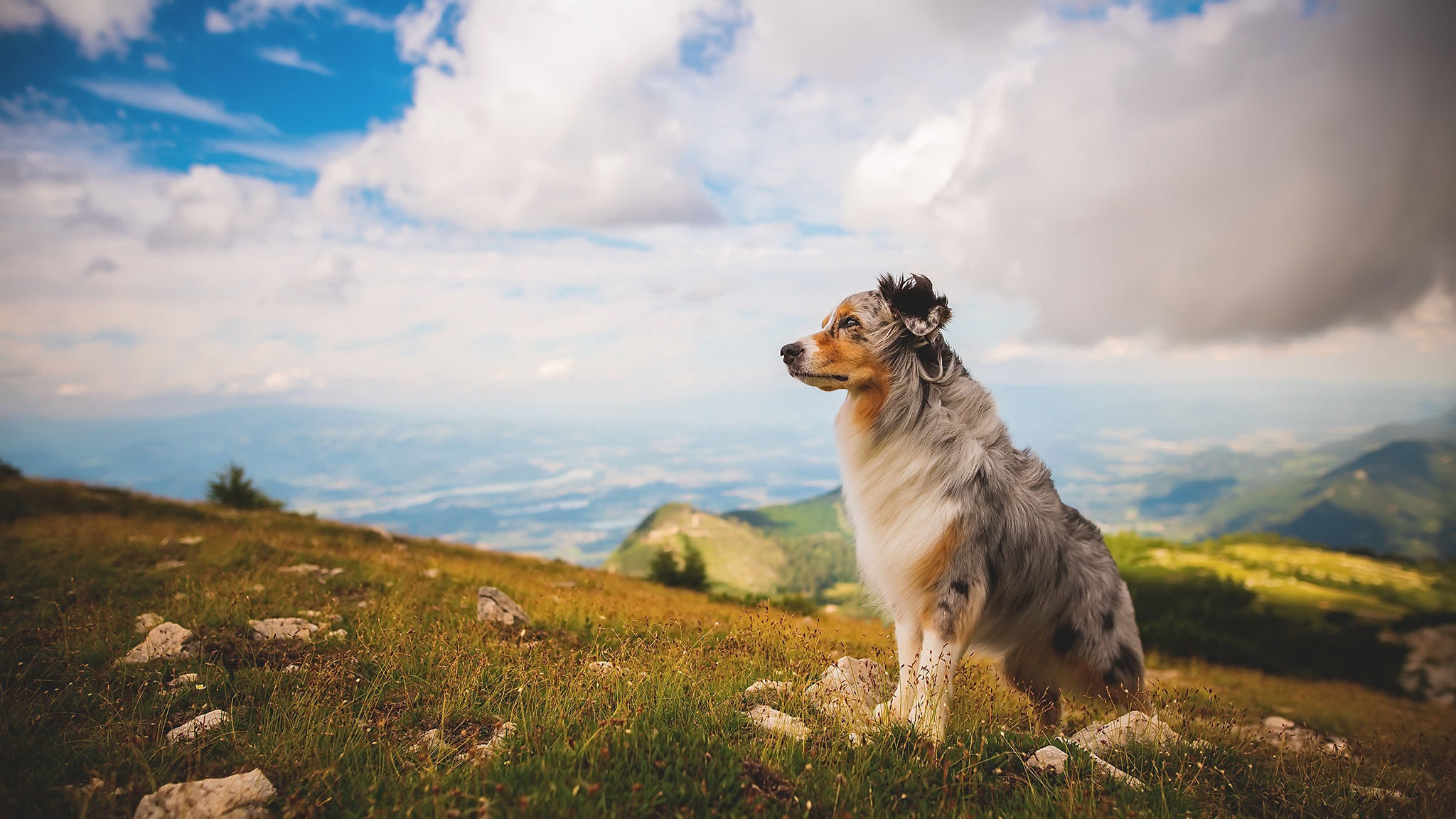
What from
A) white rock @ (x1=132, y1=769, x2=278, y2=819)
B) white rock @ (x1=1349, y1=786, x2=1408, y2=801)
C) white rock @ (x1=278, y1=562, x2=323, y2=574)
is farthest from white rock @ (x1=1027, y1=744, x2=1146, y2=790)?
white rock @ (x1=278, y1=562, x2=323, y2=574)

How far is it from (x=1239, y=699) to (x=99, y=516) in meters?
26.6

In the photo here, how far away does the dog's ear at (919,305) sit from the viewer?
17.2 ft

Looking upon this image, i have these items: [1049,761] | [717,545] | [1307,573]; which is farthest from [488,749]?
[717,545]

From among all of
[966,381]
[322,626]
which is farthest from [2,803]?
[966,381]

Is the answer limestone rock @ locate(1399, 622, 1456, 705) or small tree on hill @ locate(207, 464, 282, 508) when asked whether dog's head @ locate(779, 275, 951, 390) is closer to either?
limestone rock @ locate(1399, 622, 1456, 705)

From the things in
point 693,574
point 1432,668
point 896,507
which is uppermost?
point 896,507

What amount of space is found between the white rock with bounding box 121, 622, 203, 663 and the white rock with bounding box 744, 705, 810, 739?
5.14 meters

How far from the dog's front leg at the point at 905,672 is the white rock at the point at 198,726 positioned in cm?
449

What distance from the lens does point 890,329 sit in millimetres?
5363

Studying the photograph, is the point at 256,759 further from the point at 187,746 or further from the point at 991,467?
the point at 991,467

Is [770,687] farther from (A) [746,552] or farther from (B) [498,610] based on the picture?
(A) [746,552]

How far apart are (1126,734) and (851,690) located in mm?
2051

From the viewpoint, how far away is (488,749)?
4.02 metres

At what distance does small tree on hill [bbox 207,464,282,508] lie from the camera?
82.0 feet
